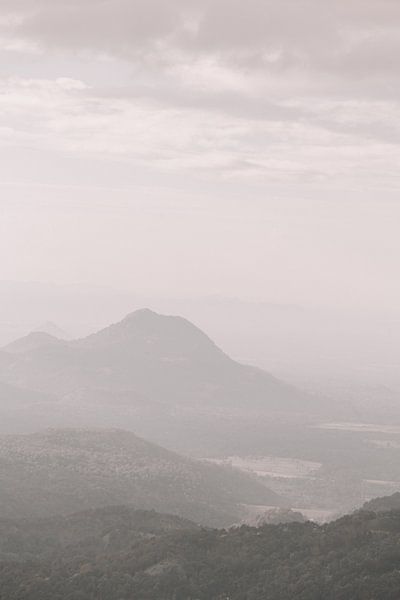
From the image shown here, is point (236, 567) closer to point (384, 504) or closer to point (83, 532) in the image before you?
point (83, 532)

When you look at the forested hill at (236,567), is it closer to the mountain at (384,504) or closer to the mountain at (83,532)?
the mountain at (83,532)

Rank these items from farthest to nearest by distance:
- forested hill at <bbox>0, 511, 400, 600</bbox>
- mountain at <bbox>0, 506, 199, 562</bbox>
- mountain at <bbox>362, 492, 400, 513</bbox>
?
mountain at <bbox>362, 492, 400, 513</bbox> → mountain at <bbox>0, 506, 199, 562</bbox> → forested hill at <bbox>0, 511, 400, 600</bbox>

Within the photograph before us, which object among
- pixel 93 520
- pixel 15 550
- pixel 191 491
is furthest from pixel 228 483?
pixel 15 550

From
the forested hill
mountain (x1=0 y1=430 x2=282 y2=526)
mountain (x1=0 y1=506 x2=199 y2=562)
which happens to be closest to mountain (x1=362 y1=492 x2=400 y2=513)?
mountain (x1=0 y1=430 x2=282 y2=526)

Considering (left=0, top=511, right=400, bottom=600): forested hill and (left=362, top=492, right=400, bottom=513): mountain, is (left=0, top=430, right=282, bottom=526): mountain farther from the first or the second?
(left=0, top=511, right=400, bottom=600): forested hill

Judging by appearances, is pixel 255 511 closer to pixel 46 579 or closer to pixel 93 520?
pixel 93 520

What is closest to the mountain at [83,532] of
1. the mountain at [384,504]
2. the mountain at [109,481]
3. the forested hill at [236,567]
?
the forested hill at [236,567]
